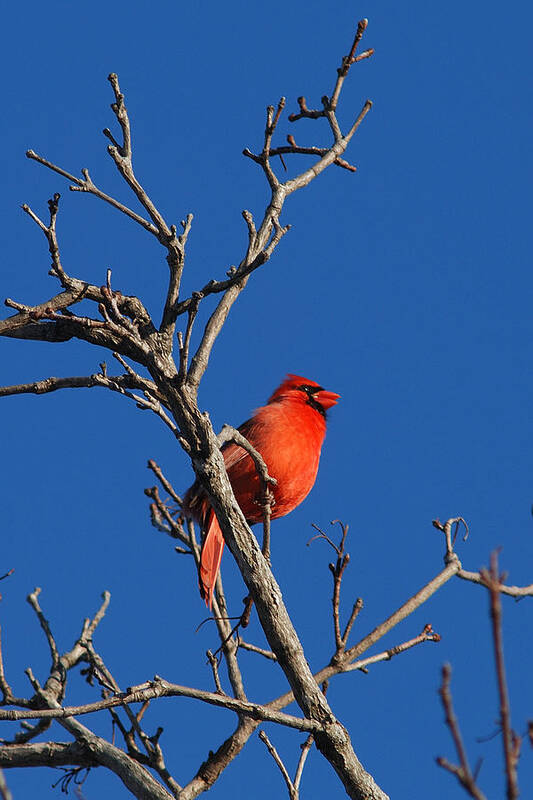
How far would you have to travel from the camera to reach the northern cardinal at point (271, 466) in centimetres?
496

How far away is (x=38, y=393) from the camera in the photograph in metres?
3.51

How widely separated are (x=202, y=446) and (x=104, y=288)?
2.20 ft

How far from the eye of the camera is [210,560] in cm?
486

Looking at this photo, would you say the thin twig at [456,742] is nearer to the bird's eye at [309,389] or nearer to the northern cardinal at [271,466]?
the northern cardinal at [271,466]

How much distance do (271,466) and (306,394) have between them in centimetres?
109

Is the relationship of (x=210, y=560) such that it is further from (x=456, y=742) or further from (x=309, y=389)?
(x=456, y=742)

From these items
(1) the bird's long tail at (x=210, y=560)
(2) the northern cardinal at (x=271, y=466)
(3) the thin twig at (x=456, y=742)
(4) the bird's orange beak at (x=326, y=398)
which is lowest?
(3) the thin twig at (x=456, y=742)

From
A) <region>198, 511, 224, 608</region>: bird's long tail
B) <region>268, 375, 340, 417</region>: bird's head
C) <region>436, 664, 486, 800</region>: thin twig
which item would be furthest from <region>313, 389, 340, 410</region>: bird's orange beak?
<region>436, 664, 486, 800</region>: thin twig

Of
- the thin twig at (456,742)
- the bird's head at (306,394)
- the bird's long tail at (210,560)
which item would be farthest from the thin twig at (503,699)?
the bird's head at (306,394)

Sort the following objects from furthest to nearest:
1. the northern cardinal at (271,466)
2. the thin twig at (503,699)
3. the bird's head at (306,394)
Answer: the bird's head at (306,394), the northern cardinal at (271,466), the thin twig at (503,699)

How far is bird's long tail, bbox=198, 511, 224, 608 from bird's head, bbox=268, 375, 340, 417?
1.31m

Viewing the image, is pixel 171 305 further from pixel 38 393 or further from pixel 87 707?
pixel 87 707

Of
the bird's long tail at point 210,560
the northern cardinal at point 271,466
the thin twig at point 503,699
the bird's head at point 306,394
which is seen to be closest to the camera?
the thin twig at point 503,699

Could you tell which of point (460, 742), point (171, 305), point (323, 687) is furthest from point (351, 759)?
point (460, 742)
